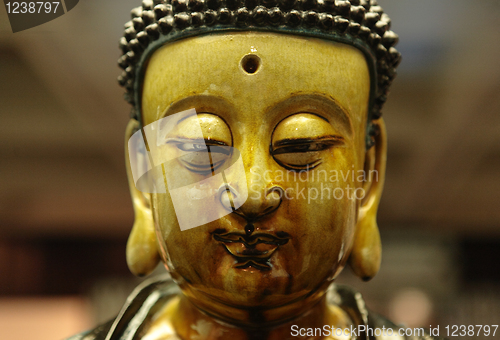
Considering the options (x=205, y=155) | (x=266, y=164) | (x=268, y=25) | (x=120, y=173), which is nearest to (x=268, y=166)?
(x=266, y=164)

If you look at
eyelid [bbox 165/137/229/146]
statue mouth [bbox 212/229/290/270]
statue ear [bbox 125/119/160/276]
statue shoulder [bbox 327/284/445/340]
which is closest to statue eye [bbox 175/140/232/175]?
eyelid [bbox 165/137/229/146]

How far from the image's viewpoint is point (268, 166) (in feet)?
2.92

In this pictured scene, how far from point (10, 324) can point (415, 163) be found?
6.56 feet

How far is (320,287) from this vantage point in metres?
0.96

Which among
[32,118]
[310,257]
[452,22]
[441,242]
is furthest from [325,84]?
[441,242]

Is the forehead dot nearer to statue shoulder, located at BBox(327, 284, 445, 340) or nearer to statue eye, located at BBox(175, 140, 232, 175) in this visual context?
statue eye, located at BBox(175, 140, 232, 175)

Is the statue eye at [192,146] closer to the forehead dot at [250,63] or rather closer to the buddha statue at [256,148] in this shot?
the buddha statue at [256,148]

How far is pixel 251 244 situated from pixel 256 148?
0.18 meters

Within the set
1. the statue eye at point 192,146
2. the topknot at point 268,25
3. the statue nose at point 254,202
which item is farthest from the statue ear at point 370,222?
the statue eye at point 192,146

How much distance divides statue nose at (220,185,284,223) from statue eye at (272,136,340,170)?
0.06 m

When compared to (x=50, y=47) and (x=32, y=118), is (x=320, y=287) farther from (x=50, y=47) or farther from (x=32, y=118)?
(x=32, y=118)

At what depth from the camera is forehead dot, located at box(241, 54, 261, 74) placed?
36.1 inches

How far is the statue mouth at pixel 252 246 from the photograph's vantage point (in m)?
0.88

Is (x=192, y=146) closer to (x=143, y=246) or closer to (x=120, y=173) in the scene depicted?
(x=143, y=246)
